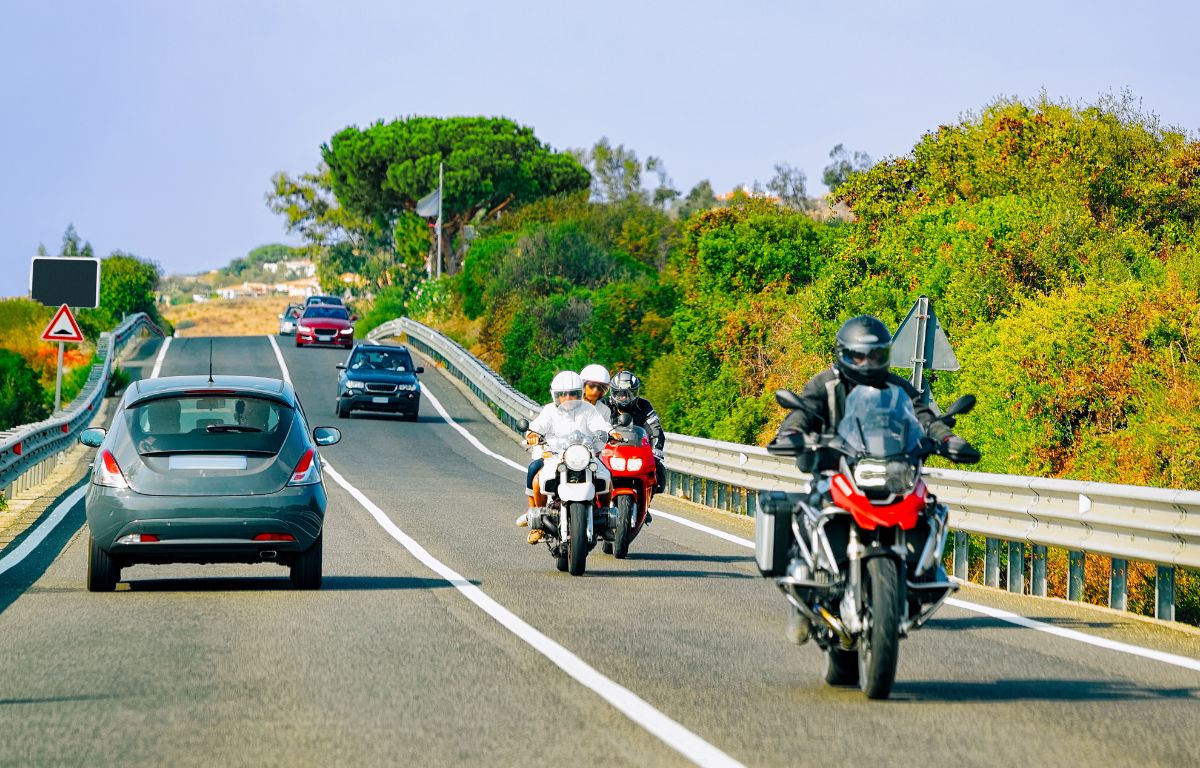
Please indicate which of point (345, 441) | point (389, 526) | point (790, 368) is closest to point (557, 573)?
point (389, 526)

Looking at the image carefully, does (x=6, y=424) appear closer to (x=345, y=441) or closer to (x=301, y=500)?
(x=345, y=441)

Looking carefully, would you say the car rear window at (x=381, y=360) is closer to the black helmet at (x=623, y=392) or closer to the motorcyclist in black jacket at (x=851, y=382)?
the black helmet at (x=623, y=392)

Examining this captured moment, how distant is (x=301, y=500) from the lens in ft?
40.8

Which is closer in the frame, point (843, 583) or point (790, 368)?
point (843, 583)

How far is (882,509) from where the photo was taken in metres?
7.90

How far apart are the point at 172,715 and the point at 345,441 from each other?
26.2m

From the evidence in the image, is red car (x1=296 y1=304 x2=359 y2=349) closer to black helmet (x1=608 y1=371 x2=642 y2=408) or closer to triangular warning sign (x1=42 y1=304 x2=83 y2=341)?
triangular warning sign (x1=42 y1=304 x2=83 y2=341)

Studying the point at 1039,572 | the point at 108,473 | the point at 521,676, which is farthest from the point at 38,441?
the point at 521,676

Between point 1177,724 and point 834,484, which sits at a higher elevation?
Result: point 834,484

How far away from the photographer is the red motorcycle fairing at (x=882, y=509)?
Result: 788 cm

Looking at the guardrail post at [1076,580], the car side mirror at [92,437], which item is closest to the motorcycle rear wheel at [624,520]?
the guardrail post at [1076,580]

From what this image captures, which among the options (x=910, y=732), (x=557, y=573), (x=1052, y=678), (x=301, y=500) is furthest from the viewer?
(x=557, y=573)

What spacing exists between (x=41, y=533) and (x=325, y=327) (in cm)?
4453

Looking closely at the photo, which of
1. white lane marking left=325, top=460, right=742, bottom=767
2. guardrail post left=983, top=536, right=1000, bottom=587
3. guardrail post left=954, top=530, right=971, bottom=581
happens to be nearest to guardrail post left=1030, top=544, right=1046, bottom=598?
guardrail post left=983, top=536, right=1000, bottom=587
